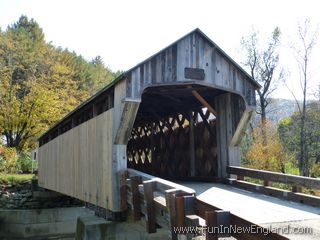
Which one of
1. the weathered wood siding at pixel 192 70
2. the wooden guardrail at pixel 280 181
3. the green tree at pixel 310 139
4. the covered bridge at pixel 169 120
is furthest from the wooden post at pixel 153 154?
the green tree at pixel 310 139

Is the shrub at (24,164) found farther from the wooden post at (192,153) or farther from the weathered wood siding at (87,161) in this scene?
the wooden post at (192,153)

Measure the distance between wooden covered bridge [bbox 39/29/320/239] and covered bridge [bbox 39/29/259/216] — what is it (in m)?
0.02

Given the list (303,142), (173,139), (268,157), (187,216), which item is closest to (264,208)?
(187,216)

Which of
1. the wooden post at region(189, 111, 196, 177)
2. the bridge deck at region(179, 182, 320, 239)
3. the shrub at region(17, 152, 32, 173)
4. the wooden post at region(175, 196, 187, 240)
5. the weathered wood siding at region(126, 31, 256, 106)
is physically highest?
the weathered wood siding at region(126, 31, 256, 106)

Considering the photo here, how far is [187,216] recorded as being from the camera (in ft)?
12.9

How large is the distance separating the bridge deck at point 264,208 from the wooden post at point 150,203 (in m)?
0.80

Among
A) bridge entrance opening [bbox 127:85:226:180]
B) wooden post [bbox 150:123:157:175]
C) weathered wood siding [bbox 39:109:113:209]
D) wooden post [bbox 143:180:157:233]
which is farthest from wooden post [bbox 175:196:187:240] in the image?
wooden post [bbox 150:123:157:175]

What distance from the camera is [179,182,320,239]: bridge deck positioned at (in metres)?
4.23

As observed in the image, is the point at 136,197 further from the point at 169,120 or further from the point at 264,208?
the point at 169,120

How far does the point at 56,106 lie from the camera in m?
26.2

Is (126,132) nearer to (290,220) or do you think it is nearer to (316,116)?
(290,220)

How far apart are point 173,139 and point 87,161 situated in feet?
11.0

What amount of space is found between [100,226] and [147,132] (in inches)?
263

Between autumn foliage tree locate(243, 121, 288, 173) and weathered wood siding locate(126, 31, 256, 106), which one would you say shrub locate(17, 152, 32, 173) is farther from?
weathered wood siding locate(126, 31, 256, 106)
